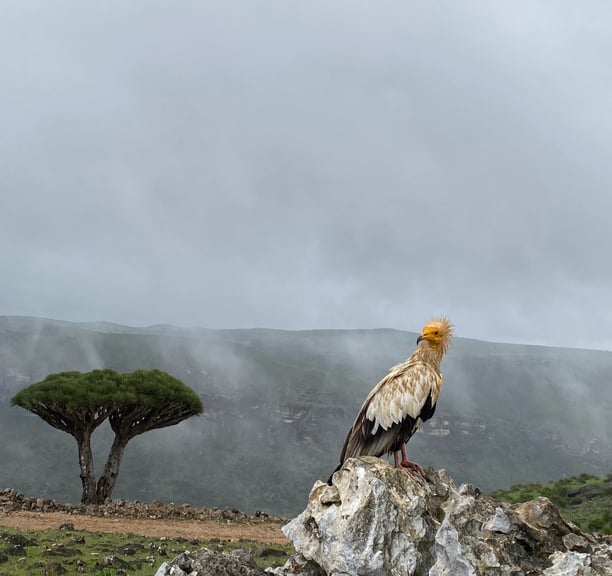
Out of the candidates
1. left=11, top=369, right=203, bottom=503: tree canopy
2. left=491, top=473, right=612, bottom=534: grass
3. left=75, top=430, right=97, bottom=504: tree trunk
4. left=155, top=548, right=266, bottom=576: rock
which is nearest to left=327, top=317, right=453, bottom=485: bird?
left=155, top=548, right=266, bottom=576: rock

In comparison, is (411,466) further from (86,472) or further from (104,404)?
(86,472)

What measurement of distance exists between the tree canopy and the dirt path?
6.63 m

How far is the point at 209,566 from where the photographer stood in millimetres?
7504

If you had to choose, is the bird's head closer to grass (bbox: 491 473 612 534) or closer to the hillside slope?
grass (bbox: 491 473 612 534)

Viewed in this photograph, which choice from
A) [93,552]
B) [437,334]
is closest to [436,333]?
[437,334]

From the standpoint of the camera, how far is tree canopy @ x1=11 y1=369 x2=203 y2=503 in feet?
109

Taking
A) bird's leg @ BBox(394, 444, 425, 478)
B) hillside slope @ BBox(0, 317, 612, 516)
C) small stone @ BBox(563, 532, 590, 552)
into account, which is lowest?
hillside slope @ BBox(0, 317, 612, 516)

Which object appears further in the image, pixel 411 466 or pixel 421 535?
pixel 411 466

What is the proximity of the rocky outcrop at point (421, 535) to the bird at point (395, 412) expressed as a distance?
1149mm

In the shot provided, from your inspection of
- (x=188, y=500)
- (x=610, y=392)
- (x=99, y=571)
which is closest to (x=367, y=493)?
(x=99, y=571)

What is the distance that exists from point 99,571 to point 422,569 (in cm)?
1058

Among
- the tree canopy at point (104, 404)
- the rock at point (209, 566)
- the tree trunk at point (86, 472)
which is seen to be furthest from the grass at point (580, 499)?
the tree trunk at point (86, 472)

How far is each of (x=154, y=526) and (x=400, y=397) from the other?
19836 mm

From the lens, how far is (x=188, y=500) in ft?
255
